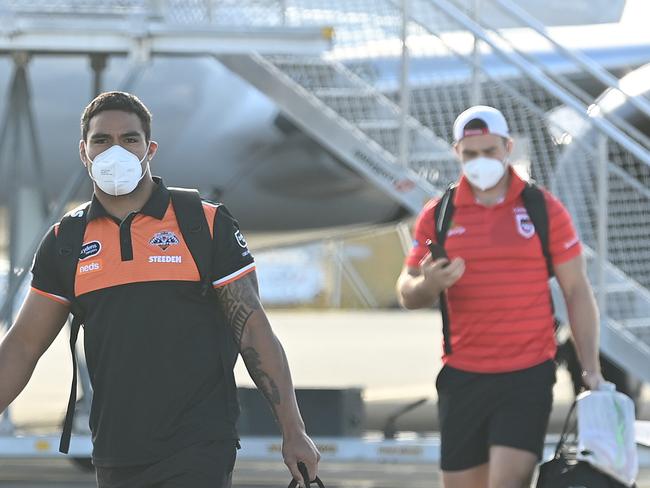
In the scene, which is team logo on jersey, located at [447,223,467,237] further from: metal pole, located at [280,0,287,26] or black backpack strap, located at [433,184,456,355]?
metal pole, located at [280,0,287,26]

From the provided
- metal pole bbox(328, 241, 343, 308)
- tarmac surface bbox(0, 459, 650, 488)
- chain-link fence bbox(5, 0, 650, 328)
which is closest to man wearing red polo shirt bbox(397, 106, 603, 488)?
chain-link fence bbox(5, 0, 650, 328)

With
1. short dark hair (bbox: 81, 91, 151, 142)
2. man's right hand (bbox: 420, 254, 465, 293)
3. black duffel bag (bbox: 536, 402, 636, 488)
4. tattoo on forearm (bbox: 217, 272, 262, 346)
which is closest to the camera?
tattoo on forearm (bbox: 217, 272, 262, 346)

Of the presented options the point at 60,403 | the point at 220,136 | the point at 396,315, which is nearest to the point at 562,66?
the point at 220,136

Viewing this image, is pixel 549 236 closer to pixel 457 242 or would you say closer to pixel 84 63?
pixel 457 242

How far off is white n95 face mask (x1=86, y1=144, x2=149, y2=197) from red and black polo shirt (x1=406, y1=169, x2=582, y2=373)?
5.61 feet

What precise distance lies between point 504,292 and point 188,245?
1.69m

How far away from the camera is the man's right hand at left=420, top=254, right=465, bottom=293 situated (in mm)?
4949

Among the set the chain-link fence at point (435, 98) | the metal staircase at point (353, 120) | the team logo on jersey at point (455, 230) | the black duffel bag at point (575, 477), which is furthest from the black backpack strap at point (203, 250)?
the metal staircase at point (353, 120)

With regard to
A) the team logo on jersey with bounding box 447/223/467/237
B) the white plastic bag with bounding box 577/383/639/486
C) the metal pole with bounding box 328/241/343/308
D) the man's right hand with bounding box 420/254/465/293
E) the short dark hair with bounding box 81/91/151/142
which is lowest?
the metal pole with bounding box 328/241/343/308

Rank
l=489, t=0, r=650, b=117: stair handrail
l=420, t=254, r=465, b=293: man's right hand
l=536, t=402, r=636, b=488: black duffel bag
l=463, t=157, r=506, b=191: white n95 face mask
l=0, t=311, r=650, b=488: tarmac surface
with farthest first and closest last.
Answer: l=0, t=311, r=650, b=488: tarmac surface, l=489, t=0, r=650, b=117: stair handrail, l=463, t=157, r=506, b=191: white n95 face mask, l=420, t=254, r=465, b=293: man's right hand, l=536, t=402, r=636, b=488: black duffel bag

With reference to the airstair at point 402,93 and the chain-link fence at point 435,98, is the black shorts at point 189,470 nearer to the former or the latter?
the airstair at point 402,93

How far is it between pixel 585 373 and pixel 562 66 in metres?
6.76

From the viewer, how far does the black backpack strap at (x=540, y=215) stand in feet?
16.9

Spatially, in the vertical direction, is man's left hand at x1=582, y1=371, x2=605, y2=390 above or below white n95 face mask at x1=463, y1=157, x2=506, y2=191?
below
